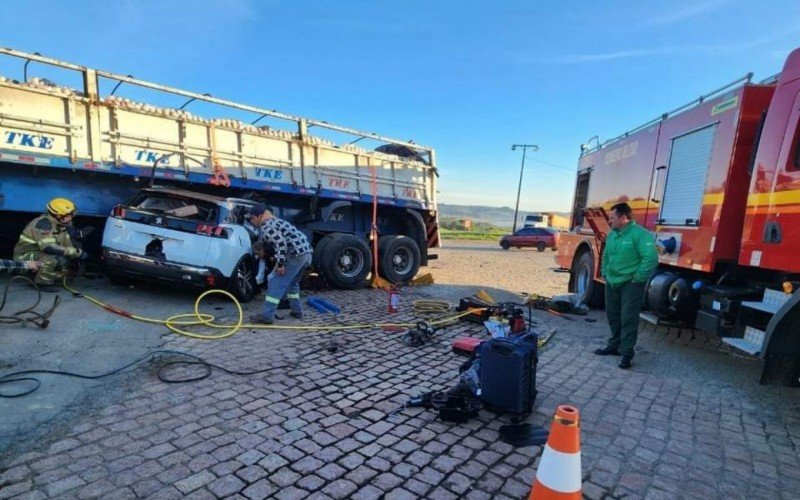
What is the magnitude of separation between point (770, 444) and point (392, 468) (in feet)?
9.43

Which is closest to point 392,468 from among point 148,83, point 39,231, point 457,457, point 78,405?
point 457,457

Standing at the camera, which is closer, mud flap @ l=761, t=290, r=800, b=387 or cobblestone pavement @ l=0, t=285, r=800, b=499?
cobblestone pavement @ l=0, t=285, r=800, b=499

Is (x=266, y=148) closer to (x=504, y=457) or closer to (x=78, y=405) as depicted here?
(x=78, y=405)

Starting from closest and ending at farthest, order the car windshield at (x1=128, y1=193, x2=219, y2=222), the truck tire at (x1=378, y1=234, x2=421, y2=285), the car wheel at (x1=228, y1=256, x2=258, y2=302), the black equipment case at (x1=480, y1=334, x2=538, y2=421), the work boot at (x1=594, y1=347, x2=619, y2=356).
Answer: the black equipment case at (x1=480, y1=334, x2=538, y2=421)
the work boot at (x1=594, y1=347, x2=619, y2=356)
the car windshield at (x1=128, y1=193, x2=219, y2=222)
the car wheel at (x1=228, y1=256, x2=258, y2=302)
the truck tire at (x1=378, y1=234, x2=421, y2=285)

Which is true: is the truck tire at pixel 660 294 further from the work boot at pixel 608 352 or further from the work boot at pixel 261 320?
the work boot at pixel 261 320

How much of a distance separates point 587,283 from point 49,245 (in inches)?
341

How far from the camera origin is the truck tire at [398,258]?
1010 cm

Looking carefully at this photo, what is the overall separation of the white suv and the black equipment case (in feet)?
13.7

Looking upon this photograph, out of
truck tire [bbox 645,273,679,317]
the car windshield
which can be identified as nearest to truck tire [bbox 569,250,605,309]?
truck tire [bbox 645,273,679,317]

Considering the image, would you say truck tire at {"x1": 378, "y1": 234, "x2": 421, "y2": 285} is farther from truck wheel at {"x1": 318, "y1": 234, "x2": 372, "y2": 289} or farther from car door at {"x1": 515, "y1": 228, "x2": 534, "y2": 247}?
car door at {"x1": 515, "y1": 228, "x2": 534, "y2": 247}

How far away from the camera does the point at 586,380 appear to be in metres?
4.54

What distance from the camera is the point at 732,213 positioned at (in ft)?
16.3

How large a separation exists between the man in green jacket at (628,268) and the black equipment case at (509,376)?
2050mm

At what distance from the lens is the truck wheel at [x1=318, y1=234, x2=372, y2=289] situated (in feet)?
29.0
